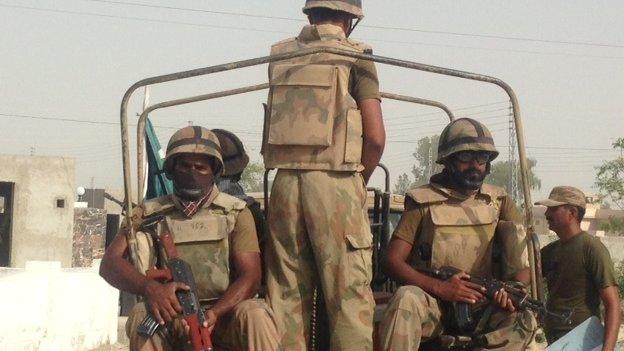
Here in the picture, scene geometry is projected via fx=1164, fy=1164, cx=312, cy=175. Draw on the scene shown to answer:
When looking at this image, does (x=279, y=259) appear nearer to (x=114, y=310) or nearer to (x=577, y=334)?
(x=577, y=334)

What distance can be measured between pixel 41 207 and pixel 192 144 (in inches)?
869

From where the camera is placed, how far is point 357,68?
17.3ft

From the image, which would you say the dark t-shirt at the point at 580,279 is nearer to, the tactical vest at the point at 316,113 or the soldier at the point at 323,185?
the soldier at the point at 323,185

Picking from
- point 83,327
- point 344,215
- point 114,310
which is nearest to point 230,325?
point 344,215

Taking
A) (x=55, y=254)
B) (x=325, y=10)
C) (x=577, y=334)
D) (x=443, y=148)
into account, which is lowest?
(x=55, y=254)

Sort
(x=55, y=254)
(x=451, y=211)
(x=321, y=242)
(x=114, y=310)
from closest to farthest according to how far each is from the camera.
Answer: (x=321, y=242) < (x=451, y=211) < (x=114, y=310) < (x=55, y=254)

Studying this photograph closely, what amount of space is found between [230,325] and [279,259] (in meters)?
0.37

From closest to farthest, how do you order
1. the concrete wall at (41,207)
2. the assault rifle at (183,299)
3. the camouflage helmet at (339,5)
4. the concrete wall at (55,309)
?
1. the assault rifle at (183,299)
2. the camouflage helmet at (339,5)
3. the concrete wall at (55,309)
4. the concrete wall at (41,207)

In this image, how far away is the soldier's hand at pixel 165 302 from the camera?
199 inches

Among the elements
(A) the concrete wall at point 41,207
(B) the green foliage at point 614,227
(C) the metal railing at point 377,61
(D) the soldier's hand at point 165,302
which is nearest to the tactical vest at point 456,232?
(C) the metal railing at point 377,61

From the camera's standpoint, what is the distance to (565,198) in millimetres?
6625

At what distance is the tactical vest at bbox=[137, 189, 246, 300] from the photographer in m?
5.36

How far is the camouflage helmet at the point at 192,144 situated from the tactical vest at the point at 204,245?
0.24 m

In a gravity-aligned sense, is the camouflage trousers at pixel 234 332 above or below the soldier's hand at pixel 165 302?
below
